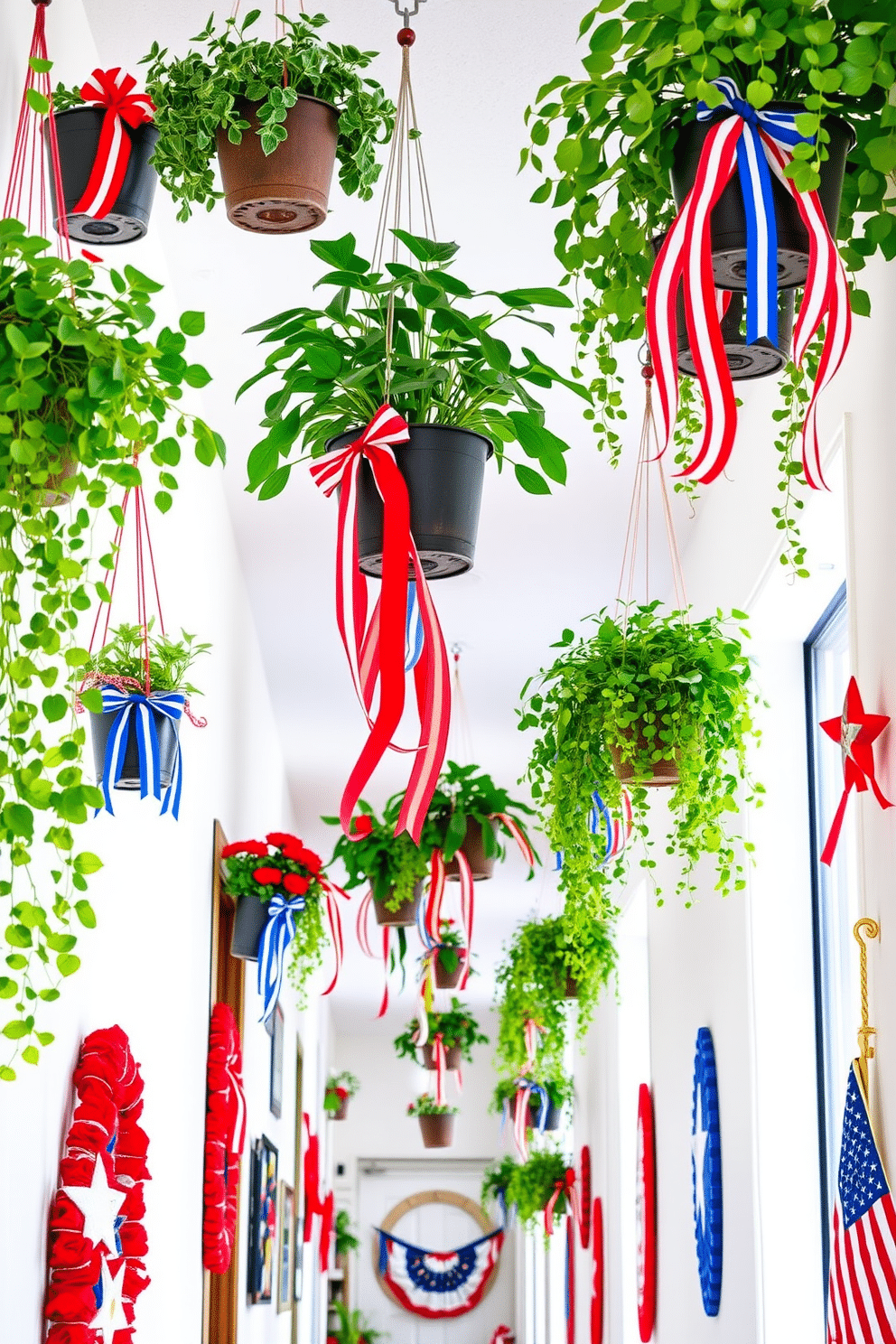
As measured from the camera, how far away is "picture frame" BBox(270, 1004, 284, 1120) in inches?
227

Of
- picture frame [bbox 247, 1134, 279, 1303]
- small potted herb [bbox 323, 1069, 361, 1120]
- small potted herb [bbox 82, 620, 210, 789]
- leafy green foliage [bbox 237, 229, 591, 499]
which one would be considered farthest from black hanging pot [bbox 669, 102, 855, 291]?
small potted herb [bbox 323, 1069, 361, 1120]

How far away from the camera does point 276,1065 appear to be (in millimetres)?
5906

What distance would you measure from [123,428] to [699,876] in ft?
10.3

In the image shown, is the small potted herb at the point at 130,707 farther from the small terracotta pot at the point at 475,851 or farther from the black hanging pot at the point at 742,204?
the small terracotta pot at the point at 475,851

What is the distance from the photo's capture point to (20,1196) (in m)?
1.91

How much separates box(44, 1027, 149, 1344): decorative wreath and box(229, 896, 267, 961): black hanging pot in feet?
5.03

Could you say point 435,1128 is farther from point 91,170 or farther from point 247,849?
point 91,170

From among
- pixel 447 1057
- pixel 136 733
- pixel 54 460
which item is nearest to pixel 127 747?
pixel 136 733

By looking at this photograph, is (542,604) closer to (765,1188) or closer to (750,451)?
(750,451)

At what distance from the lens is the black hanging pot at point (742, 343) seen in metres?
1.47

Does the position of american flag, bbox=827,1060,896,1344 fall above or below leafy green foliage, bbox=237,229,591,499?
below

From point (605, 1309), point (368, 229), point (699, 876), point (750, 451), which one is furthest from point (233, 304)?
point (605, 1309)

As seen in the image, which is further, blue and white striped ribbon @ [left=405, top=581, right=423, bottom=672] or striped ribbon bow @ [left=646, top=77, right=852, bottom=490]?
blue and white striped ribbon @ [left=405, top=581, right=423, bottom=672]

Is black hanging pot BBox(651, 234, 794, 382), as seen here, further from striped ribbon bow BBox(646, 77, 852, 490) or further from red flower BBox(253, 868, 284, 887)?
red flower BBox(253, 868, 284, 887)
